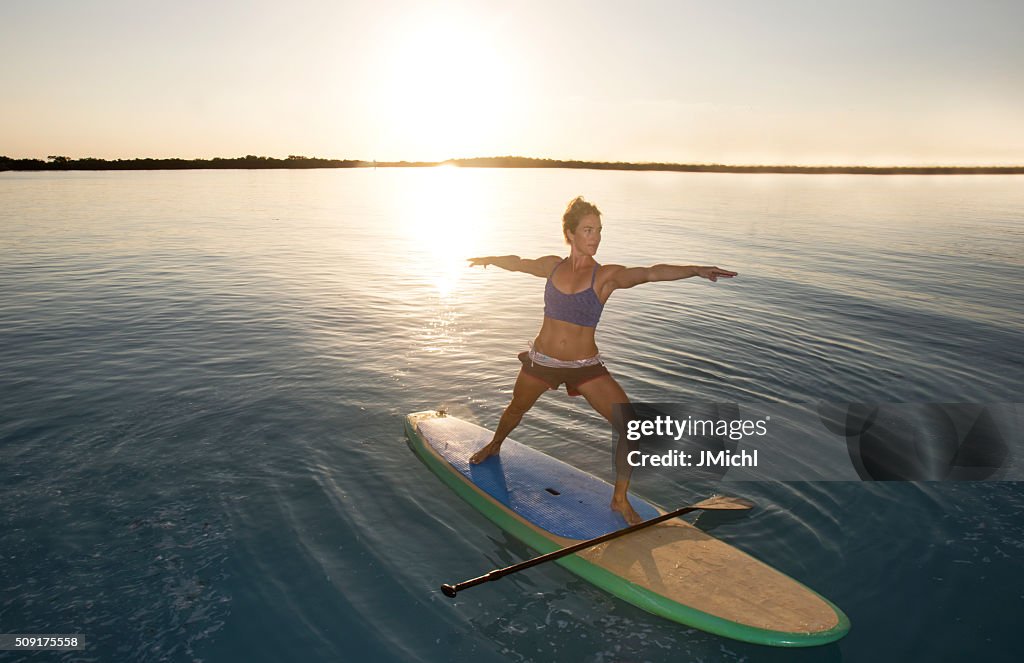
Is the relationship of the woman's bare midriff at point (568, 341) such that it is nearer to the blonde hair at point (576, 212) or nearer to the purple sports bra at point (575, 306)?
the purple sports bra at point (575, 306)

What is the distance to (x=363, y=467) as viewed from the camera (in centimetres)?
737

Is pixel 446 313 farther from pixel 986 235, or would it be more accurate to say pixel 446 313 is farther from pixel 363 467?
pixel 986 235

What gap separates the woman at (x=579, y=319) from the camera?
532cm

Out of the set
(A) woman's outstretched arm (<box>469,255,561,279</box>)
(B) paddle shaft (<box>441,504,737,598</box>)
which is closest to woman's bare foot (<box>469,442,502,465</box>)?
(B) paddle shaft (<box>441,504,737,598</box>)

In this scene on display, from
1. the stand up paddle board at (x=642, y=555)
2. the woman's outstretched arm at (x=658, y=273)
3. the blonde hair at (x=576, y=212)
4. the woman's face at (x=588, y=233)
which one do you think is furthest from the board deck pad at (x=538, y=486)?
the blonde hair at (x=576, y=212)

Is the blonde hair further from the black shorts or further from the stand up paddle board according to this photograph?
the stand up paddle board

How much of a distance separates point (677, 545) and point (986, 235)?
4292 centimetres

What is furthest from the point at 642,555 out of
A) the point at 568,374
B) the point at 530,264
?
the point at 530,264

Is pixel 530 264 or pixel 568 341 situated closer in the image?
pixel 568 341

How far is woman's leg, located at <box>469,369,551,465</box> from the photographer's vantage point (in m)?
5.93

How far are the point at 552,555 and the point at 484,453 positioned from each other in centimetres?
209

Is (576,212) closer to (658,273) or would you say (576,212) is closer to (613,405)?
(658,273)

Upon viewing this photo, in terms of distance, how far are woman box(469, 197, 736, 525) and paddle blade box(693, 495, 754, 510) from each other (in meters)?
1.02

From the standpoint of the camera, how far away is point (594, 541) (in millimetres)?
5277
